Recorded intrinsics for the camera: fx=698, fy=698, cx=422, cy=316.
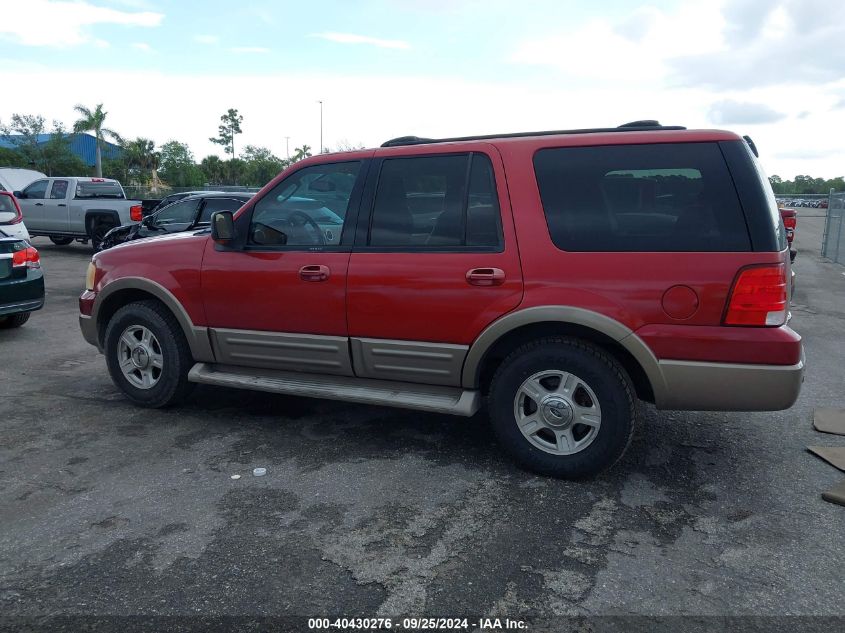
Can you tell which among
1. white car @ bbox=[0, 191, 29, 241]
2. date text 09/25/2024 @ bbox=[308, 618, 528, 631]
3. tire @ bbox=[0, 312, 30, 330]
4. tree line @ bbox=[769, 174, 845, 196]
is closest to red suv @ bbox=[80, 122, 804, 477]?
date text 09/25/2024 @ bbox=[308, 618, 528, 631]

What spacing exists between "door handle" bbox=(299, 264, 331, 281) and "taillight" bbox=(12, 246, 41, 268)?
481 cm

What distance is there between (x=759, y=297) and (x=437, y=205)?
6.03 feet

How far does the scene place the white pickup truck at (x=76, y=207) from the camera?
16953 millimetres

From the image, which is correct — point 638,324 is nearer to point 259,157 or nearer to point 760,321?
point 760,321

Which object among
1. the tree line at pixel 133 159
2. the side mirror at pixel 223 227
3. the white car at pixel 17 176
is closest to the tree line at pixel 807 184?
the tree line at pixel 133 159

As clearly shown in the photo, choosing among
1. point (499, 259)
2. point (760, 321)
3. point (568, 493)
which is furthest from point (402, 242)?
point (760, 321)

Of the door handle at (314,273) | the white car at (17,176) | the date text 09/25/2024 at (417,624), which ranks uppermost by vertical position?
the white car at (17,176)

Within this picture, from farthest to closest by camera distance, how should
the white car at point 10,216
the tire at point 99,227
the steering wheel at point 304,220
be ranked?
the tire at point 99,227 < the white car at point 10,216 < the steering wheel at point 304,220

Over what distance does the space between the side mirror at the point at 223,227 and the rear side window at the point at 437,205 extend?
1023 mm

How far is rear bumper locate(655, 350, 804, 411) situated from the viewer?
3.54 metres

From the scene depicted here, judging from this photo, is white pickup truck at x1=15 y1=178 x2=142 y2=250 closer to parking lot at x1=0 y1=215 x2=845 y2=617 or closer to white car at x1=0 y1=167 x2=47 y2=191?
white car at x1=0 y1=167 x2=47 y2=191

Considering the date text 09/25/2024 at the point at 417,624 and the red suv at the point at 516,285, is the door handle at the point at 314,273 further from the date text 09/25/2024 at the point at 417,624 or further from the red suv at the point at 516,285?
the date text 09/25/2024 at the point at 417,624

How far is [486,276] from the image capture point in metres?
3.94

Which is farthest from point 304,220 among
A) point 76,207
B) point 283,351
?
point 76,207
